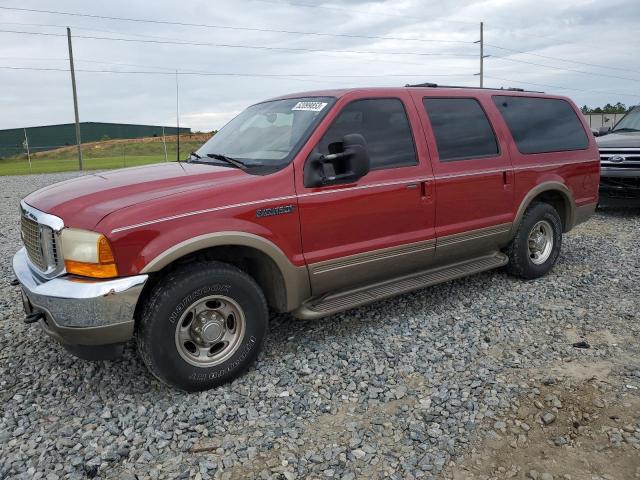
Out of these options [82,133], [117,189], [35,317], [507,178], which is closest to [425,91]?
[507,178]

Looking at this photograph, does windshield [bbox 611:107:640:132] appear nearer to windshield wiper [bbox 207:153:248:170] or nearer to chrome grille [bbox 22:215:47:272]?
windshield wiper [bbox 207:153:248:170]

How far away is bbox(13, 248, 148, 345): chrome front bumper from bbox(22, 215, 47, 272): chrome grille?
256 millimetres

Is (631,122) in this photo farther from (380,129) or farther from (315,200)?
(315,200)

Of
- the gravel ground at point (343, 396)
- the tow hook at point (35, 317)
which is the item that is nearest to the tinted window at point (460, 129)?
the gravel ground at point (343, 396)

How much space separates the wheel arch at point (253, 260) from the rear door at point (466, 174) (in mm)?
1517

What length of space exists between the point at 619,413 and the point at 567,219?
3242mm

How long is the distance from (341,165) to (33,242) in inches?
85.9

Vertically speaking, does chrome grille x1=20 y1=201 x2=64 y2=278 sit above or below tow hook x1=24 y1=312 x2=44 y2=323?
above

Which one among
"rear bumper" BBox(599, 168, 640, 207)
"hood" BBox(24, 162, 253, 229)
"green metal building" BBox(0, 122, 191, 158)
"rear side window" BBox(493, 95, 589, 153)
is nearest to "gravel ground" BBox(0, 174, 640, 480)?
"hood" BBox(24, 162, 253, 229)

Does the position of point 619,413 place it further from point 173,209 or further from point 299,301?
point 173,209

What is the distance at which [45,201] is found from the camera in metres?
3.51

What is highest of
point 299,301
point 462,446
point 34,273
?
point 34,273

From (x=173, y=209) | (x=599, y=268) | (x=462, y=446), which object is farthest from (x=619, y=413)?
(x=599, y=268)

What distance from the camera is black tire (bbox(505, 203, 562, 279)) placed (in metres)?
5.45
